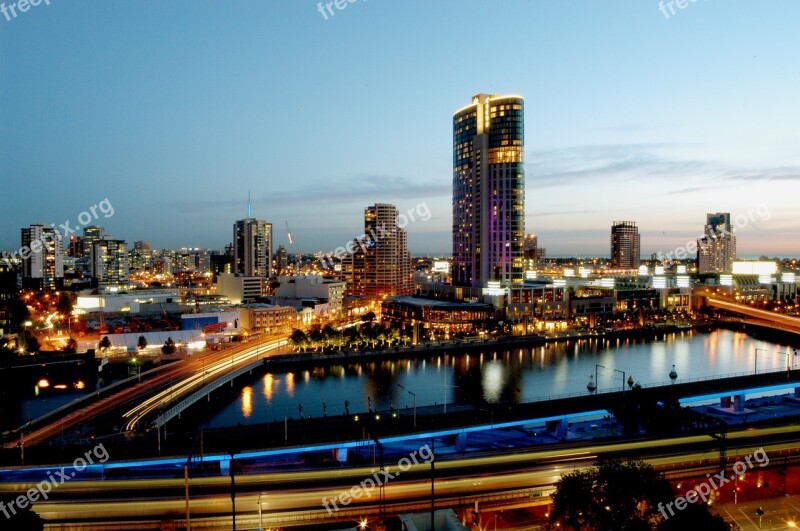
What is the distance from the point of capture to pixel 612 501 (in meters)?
5.32

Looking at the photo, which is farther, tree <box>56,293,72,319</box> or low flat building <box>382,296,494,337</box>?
low flat building <box>382,296,494,337</box>

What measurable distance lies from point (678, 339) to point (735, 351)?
3.43m

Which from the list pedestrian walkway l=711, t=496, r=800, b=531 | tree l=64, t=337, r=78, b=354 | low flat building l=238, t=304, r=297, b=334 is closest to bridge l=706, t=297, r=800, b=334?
pedestrian walkway l=711, t=496, r=800, b=531

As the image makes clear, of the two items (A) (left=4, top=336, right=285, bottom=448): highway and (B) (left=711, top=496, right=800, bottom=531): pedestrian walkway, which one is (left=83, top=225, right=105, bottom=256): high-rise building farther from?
(B) (left=711, top=496, right=800, bottom=531): pedestrian walkway

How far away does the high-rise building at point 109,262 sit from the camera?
45209 mm

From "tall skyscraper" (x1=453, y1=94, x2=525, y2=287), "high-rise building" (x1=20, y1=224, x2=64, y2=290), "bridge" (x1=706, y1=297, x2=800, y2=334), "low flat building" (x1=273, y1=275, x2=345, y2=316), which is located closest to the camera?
"bridge" (x1=706, y1=297, x2=800, y2=334)

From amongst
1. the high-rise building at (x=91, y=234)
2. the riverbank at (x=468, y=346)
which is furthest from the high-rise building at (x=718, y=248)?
the high-rise building at (x=91, y=234)

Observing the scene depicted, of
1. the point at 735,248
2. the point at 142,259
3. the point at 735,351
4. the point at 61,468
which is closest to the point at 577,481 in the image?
the point at 61,468

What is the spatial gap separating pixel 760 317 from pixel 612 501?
28.6 m

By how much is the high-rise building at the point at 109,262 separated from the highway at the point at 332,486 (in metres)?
41.9

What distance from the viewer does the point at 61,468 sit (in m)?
6.89

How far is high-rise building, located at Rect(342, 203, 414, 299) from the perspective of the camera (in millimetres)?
38344

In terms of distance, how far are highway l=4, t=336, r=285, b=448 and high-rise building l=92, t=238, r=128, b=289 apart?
3015cm

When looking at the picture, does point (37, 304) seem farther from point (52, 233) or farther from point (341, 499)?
point (341, 499)
